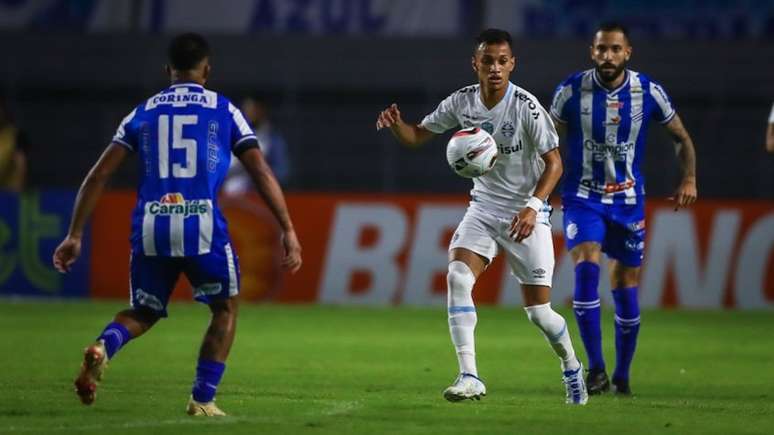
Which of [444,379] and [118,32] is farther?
[118,32]

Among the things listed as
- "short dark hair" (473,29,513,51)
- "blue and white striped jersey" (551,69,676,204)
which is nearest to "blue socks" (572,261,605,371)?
"blue and white striped jersey" (551,69,676,204)

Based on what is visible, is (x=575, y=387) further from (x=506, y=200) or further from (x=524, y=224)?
(x=506, y=200)

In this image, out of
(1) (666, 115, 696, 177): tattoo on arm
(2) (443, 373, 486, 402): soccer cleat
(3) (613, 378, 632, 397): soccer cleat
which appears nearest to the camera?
(2) (443, 373, 486, 402): soccer cleat

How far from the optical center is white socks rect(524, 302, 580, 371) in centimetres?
845

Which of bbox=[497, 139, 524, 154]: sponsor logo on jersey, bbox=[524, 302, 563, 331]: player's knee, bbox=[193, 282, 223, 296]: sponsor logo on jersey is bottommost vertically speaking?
bbox=[524, 302, 563, 331]: player's knee

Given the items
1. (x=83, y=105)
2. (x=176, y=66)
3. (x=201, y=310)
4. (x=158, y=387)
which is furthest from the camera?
(x=83, y=105)

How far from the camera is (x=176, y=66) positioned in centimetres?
732

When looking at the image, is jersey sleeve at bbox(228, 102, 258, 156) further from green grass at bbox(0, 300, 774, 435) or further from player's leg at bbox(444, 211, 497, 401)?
player's leg at bbox(444, 211, 497, 401)

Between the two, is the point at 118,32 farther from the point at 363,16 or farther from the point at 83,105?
the point at 363,16

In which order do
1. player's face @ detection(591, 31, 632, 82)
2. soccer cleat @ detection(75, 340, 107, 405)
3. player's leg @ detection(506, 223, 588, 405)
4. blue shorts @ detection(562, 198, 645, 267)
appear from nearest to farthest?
soccer cleat @ detection(75, 340, 107, 405) → player's leg @ detection(506, 223, 588, 405) → player's face @ detection(591, 31, 632, 82) → blue shorts @ detection(562, 198, 645, 267)

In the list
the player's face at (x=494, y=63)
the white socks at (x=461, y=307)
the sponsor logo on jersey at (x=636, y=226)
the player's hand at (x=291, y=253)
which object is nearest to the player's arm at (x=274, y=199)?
the player's hand at (x=291, y=253)

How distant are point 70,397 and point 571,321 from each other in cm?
742

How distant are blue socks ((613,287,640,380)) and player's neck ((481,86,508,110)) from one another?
6.05 ft

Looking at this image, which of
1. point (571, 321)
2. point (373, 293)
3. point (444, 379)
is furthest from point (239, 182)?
point (444, 379)
